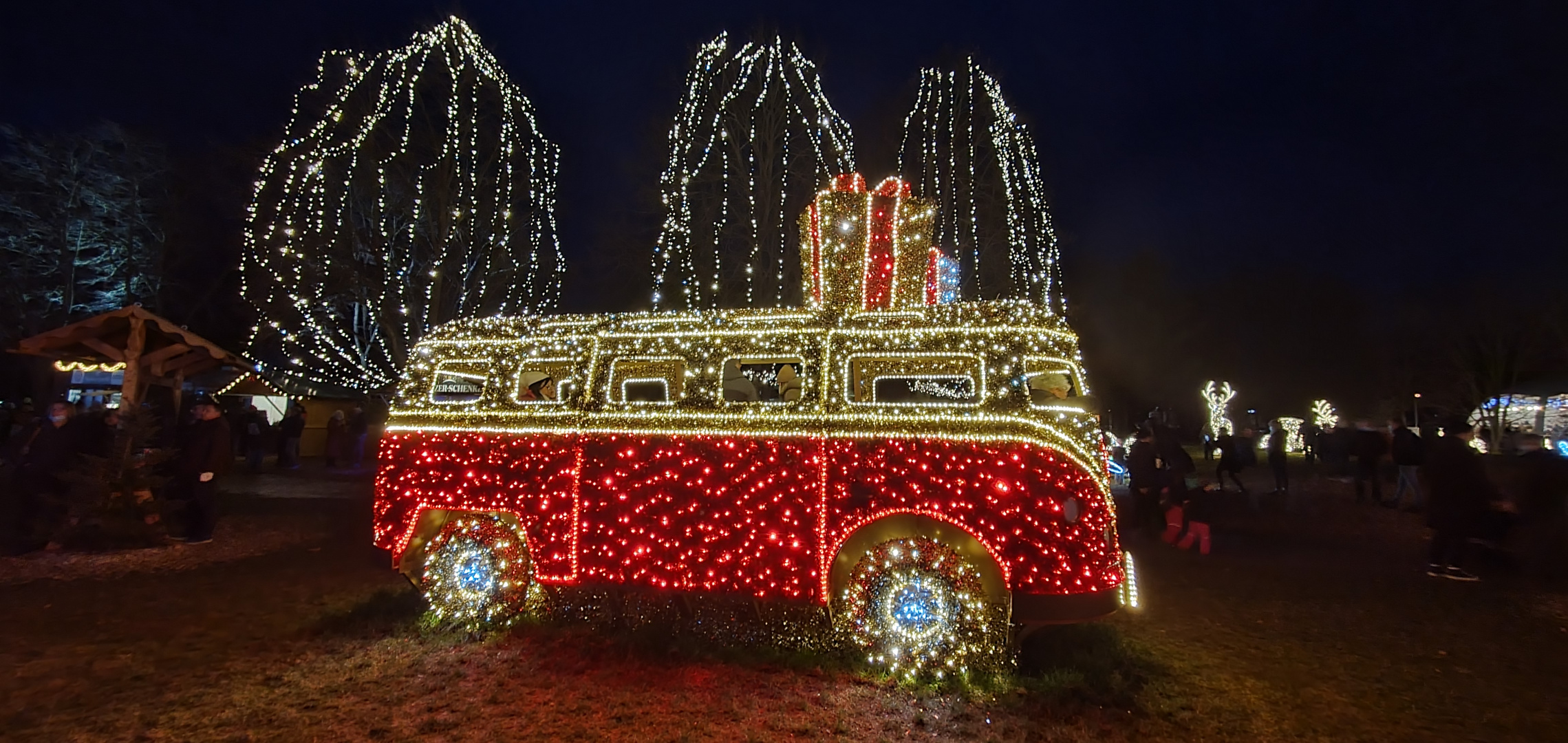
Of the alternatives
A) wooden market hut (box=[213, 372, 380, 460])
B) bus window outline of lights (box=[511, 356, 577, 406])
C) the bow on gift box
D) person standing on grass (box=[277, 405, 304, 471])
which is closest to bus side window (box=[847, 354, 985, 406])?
bus window outline of lights (box=[511, 356, 577, 406])

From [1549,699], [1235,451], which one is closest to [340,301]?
[1235,451]

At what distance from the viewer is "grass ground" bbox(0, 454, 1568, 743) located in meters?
3.99

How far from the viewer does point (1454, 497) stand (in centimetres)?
749

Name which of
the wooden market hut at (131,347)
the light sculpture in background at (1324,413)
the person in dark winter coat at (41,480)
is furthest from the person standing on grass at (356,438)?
the light sculpture in background at (1324,413)

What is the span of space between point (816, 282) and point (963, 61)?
10402 millimetres

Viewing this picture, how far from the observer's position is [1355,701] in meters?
4.43

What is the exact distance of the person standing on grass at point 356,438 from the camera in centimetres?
1886

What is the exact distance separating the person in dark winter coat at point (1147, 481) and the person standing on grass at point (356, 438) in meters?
17.9

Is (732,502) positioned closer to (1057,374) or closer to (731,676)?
(731,676)

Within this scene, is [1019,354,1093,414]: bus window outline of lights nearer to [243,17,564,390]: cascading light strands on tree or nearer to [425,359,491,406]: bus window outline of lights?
[425,359,491,406]: bus window outline of lights

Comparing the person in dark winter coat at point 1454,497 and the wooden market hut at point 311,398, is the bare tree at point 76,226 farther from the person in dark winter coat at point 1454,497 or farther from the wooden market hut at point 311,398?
the person in dark winter coat at point 1454,497

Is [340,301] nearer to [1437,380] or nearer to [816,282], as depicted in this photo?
[816,282]

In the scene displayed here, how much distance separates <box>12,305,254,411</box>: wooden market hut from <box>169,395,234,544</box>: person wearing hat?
45.7 inches

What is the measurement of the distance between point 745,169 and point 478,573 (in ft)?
45.6
